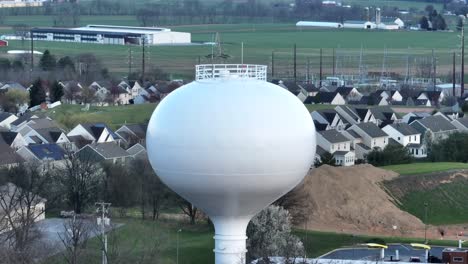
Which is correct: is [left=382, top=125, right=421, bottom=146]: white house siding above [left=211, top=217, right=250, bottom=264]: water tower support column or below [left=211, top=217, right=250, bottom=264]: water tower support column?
below

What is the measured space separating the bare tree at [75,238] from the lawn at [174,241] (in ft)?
1.01

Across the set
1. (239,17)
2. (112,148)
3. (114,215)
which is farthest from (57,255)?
(239,17)

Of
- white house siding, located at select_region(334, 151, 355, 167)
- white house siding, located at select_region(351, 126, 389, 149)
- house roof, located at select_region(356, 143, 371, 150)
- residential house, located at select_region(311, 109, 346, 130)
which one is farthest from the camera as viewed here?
residential house, located at select_region(311, 109, 346, 130)

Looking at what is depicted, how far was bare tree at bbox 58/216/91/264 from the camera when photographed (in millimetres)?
29125

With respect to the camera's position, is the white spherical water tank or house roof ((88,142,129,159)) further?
house roof ((88,142,129,159))

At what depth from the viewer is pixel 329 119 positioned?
194ft

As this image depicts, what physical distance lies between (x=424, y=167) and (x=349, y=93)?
2730 centimetres

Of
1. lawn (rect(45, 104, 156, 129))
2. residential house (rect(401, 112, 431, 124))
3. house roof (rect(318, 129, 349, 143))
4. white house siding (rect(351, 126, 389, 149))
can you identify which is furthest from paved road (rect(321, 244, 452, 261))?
residential house (rect(401, 112, 431, 124))

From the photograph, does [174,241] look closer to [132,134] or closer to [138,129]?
[132,134]

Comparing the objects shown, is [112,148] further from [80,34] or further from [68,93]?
[80,34]

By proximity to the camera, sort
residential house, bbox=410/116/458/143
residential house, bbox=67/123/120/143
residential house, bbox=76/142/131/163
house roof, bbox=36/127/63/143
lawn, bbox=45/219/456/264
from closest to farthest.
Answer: lawn, bbox=45/219/456/264 < residential house, bbox=76/142/131/163 < house roof, bbox=36/127/63/143 < residential house, bbox=67/123/120/143 < residential house, bbox=410/116/458/143

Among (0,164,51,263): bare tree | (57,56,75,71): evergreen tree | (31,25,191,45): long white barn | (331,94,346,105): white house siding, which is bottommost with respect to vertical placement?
(31,25,191,45): long white barn

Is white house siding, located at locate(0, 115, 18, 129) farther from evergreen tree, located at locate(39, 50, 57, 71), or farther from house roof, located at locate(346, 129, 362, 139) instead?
evergreen tree, located at locate(39, 50, 57, 71)

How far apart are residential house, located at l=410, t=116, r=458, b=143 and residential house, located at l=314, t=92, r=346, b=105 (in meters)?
10.3
